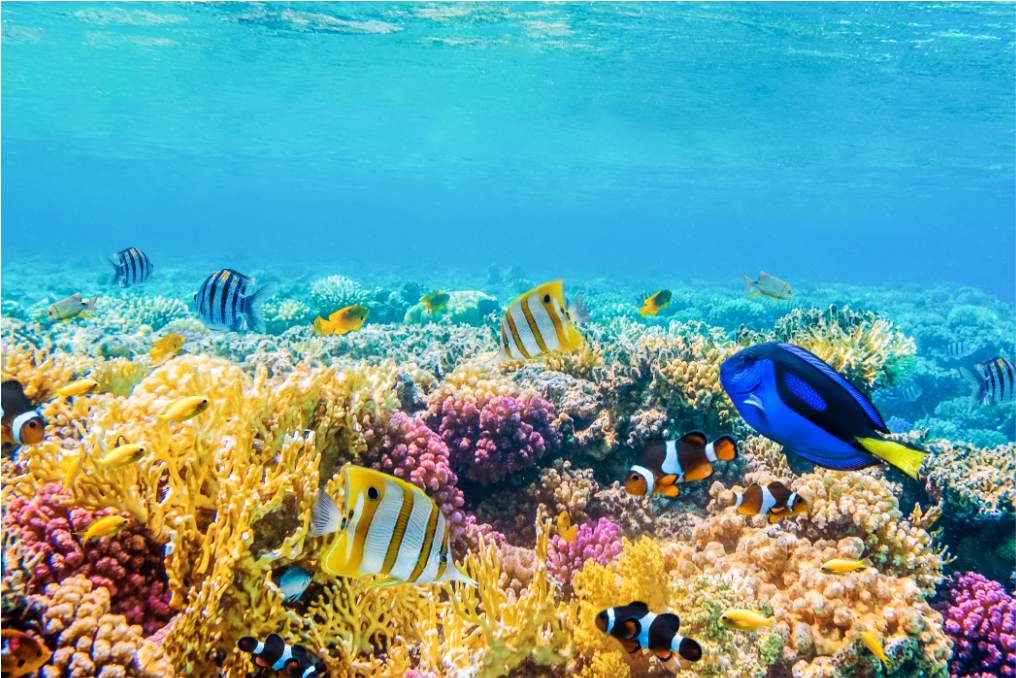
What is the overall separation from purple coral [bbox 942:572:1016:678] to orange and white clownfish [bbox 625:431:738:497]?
3193mm

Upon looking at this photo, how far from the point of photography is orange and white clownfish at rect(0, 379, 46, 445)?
3195 millimetres

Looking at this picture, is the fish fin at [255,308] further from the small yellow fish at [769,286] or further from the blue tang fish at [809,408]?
the small yellow fish at [769,286]

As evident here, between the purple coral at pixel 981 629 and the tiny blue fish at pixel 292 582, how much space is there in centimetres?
484

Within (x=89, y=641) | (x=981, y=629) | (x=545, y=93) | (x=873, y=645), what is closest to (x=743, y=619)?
(x=873, y=645)

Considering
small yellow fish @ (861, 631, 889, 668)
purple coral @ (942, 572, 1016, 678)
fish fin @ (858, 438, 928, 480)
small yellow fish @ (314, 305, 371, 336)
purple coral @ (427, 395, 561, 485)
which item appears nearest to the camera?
fish fin @ (858, 438, 928, 480)

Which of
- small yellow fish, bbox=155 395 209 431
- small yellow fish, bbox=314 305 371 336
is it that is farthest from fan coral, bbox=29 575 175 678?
small yellow fish, bbox=314 305 371 336

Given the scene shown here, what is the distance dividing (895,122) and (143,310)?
1477 inches

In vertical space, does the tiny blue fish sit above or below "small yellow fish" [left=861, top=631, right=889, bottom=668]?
above

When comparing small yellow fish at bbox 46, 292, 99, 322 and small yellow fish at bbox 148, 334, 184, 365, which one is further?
small yellow fish at bbox 46, 292, 99, 322

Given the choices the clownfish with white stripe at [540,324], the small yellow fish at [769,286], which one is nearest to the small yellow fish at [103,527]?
the clownfish with white stripe at [540,324]

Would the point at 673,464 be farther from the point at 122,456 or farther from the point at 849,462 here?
the point at 122,456

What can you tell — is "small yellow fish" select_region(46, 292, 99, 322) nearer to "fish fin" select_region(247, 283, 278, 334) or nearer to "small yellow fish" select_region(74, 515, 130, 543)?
"fish fin" select_region(247, 283, 278, 334)

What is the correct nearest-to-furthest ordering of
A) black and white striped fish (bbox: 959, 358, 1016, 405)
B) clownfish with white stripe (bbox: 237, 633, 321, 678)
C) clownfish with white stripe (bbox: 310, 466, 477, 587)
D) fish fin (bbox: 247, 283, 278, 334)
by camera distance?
clownfish with white stripe (bbox: 310, 466, 477, 587)
clownfish with white stripe (bbox: 237, 633, 321, 678)
fish fin (bbox: 247, 283, 278, 334)
black and white striped fish (bbox: 959, 358, 1016, 405)

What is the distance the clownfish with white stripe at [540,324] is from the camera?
2.48 meters
